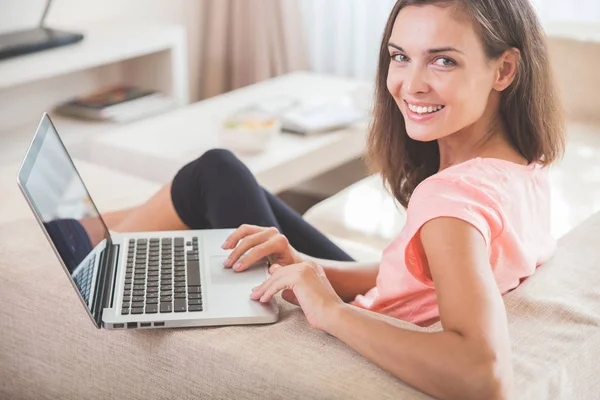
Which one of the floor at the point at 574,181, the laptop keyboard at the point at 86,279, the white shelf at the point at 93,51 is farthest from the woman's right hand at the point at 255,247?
the white shelf at the point at 93,51

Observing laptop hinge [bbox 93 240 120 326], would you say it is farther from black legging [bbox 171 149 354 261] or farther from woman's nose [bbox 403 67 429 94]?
woman's nose [bbox 403 67 429 94]

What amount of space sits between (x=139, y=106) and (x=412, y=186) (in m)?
2.16

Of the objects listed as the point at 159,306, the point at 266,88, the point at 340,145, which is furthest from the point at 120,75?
the point at 159,306

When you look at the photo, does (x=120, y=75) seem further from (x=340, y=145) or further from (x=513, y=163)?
(x=513, y=163)

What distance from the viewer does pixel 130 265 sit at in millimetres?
1445

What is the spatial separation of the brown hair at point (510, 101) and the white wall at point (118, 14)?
2373mm

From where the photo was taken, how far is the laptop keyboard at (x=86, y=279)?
4.10 ft

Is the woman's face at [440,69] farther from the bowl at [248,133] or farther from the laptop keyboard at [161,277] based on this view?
the bowl at [248,133]

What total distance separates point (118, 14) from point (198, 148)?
1.49m

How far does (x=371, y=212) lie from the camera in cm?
228

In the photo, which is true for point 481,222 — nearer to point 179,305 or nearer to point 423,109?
point 423,109

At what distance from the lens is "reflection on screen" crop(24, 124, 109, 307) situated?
126 cm

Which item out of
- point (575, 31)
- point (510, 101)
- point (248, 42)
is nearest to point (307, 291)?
point (510, 101)

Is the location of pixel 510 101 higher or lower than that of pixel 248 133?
higher
